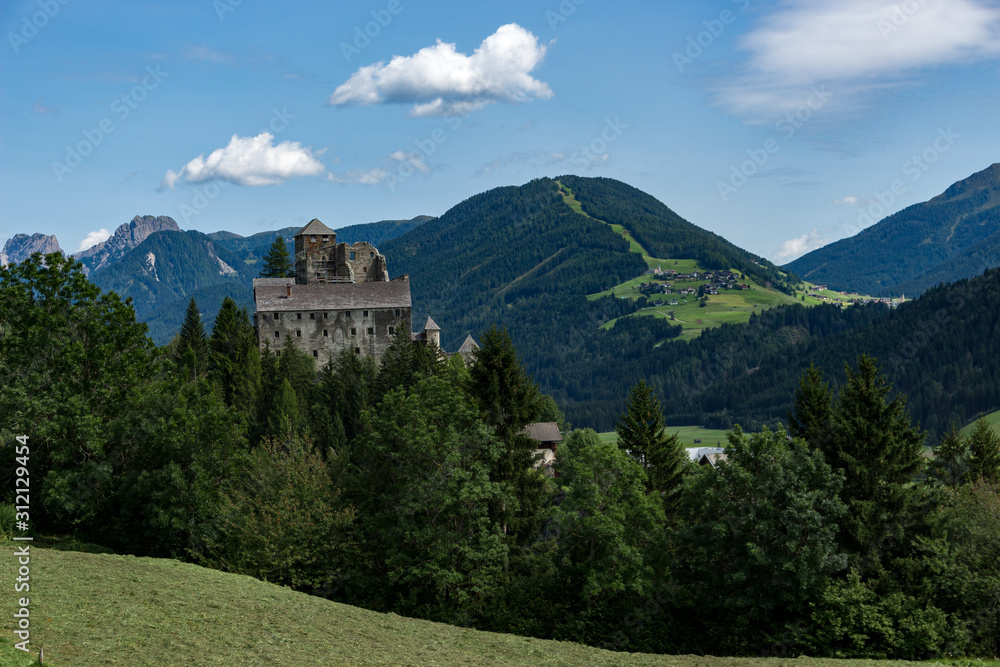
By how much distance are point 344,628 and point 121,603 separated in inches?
284

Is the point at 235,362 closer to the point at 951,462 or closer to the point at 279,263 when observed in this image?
the point at 279,263

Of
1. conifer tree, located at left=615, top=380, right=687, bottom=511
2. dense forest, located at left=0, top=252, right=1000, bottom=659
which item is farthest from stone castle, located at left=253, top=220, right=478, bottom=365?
dense forest, located at left=0, top=252, right=1000, bottom=659

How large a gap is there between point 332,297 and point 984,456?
246ft

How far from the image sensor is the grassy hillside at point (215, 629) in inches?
842

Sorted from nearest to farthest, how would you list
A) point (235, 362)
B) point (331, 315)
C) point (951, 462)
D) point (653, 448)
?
point (653, 448)
point (951, 462)
point (235, 362)
point (331, 315)

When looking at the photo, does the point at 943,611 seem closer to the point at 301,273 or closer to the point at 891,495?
the point at 891,495

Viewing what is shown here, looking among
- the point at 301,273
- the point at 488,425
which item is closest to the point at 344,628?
the point at 488,425

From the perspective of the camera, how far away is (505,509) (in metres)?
43.2

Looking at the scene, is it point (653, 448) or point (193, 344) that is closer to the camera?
point (653, 448)

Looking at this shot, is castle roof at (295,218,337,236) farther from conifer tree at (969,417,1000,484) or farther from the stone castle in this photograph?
conifer tree at (969,417,1000,484)

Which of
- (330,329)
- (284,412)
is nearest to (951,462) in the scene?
(284,412)

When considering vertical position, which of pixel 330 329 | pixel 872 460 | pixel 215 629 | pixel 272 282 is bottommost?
pixel 215 629

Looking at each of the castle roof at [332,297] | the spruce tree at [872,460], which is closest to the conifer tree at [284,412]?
the castle roof at [332,297]

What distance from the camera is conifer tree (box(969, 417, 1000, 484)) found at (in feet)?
191
